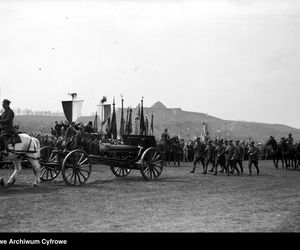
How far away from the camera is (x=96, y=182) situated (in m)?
13.2

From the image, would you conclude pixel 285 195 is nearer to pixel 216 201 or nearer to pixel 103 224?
pixel 216 201

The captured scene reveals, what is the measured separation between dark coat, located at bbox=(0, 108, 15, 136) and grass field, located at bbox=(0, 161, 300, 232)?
5.24 ft

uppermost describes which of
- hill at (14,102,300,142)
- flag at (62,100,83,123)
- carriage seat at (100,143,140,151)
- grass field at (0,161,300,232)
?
hill at (14,102,300,142)

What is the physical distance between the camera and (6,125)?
35.9 ft

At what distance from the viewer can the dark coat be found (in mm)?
10875

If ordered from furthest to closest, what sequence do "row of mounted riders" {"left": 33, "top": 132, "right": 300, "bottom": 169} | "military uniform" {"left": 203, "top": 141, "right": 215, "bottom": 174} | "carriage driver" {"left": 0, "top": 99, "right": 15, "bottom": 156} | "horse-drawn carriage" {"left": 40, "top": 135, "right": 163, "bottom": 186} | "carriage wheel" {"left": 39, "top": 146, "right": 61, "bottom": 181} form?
"military uniform" {"left": 203, "top": 141, "right": 215, "bottom": 174} → "row of mounted riders" {"left": 33, "top": 132, "right": 300, "bottom": 169} → "horse-drawn carriage" {"left": 40, "top": 135, "right": 163, "bottom": 186} → "carriage wheel" {"left": 39, "top": 146, "right": 61, "bottom": 181} → "carriage driver" {"left": 0, "top": 99, "right": 15, "bottom": 156}

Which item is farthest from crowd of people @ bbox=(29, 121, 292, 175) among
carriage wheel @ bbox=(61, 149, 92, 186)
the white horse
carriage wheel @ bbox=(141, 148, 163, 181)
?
carriage wheel @ bbox=(141, 148, 163, 181)

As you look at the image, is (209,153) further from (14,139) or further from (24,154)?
(14,139)

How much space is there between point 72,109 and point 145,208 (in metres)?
11.6

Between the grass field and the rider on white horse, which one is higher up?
the rider on white horse

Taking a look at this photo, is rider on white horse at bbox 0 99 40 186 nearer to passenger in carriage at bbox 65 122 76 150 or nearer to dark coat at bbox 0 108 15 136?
dark coat at bbox 0 108 15 136

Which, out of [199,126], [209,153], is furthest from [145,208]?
[199,126]
